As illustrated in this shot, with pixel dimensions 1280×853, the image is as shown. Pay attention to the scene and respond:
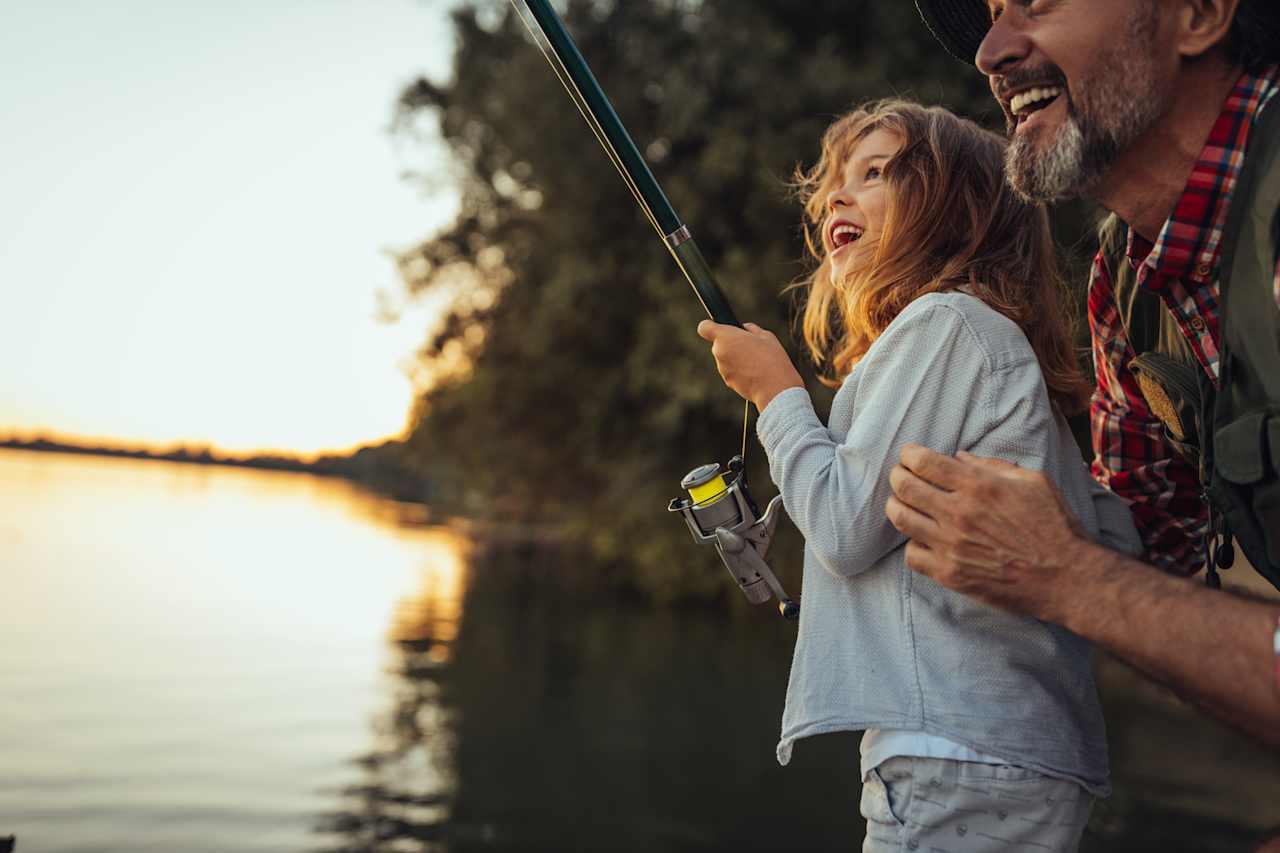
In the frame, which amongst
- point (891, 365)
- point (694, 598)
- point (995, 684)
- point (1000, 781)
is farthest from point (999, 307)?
point (694, 598)

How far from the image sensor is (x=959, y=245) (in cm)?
211

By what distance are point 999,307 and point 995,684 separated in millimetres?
574

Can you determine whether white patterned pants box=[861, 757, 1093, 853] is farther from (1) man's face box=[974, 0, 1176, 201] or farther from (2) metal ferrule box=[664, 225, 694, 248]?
(2) metal ferrule box=[664, 225, 694, 248]

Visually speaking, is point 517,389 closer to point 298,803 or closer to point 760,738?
point 760,738

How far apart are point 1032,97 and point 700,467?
0.76 meters

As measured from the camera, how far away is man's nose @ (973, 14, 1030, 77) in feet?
6.11

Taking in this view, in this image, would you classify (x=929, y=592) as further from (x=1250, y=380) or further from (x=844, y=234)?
(x=844, y=234)

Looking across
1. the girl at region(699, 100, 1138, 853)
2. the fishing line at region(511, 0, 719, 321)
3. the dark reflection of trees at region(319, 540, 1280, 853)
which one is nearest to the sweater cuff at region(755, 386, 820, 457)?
the girl at region(699, 100, 1138, 853)

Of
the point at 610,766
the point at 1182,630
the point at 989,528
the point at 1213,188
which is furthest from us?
the point at 610,766

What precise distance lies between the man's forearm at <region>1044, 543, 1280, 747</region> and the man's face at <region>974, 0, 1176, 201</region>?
583mm

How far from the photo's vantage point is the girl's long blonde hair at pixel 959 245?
6.70 feet

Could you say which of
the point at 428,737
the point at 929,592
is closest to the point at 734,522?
the point at 929,592

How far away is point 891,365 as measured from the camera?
1.80m

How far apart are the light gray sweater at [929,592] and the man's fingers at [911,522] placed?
0.18 ft
